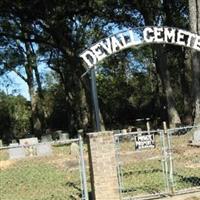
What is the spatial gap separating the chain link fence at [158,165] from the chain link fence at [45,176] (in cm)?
116

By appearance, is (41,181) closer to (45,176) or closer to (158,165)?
(45,176)

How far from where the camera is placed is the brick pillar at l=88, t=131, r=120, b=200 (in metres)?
11.7

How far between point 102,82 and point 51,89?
39.0ft

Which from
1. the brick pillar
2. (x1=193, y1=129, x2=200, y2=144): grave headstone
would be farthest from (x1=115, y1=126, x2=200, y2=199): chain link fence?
the brick pillar

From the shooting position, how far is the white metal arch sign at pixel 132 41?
492 inches

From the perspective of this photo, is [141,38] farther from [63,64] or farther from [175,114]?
[63,64]

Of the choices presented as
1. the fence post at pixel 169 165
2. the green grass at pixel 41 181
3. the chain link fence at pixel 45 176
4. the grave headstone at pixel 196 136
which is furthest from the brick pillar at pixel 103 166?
the grave headstone at pixel 196 136

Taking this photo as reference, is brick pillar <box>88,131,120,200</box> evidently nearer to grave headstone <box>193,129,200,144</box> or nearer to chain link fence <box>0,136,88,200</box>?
chain link fence <box>0,136,88,200</box>

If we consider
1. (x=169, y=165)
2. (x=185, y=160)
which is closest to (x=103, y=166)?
(x=169, y=165)

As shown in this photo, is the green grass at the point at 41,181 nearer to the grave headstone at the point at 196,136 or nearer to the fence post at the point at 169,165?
the fence post at the point at 169,165

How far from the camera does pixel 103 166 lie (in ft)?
38.5

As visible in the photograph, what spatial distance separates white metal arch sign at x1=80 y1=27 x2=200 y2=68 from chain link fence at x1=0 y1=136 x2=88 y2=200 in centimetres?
188

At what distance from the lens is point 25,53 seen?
51.7 m

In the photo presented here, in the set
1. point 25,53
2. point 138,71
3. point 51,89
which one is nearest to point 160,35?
point 25,53
